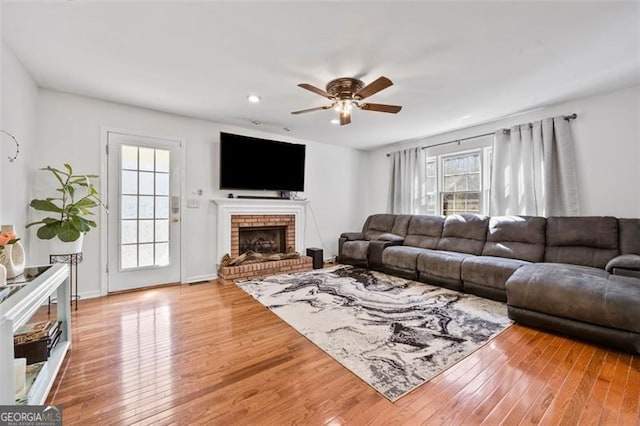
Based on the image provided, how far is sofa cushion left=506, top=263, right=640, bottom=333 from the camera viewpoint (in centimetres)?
201

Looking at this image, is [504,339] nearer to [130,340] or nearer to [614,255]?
[614,255]

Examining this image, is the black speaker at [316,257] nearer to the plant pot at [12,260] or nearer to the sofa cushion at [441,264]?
the sofa cushion at [441,264]

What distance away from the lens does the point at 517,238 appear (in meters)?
3.61

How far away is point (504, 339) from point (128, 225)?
4.45 meters

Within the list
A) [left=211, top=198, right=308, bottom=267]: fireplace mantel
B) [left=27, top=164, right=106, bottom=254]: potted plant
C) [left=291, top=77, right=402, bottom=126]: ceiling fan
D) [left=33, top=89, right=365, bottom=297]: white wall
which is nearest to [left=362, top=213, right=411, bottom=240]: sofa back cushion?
[left=33, top=89, right=365, bottom=297]: white wall

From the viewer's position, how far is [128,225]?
3576 mm

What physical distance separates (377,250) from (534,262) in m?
2.11

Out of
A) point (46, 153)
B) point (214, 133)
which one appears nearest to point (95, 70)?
point (46, 153)

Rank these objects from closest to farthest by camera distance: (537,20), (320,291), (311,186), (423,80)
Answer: (537,20)
(423,80)
(320,291)
(311,186)

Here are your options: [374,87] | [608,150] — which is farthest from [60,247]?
[608,150]

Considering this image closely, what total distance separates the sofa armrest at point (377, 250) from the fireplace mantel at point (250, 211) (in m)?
1.36

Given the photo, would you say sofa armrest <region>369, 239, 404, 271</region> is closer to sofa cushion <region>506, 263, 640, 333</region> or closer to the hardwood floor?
sofa cushion <region>506, 263, 640, 333</region>

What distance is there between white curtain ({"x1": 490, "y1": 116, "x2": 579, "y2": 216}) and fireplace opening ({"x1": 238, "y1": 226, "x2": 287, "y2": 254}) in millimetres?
3626

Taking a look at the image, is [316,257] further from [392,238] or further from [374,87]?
[374,87]
